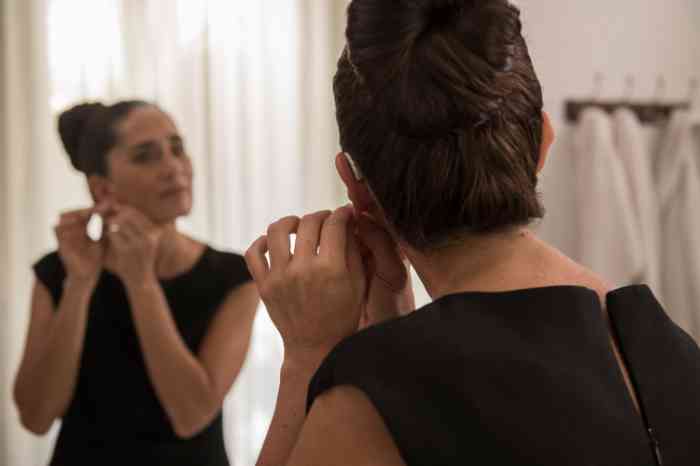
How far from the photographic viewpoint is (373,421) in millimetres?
376

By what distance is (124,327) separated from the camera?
847mm

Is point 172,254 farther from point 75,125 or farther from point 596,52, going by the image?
point 596,52

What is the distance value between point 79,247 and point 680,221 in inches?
47.6

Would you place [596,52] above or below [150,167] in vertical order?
above

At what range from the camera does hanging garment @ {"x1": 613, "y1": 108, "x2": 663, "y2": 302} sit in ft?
4.96

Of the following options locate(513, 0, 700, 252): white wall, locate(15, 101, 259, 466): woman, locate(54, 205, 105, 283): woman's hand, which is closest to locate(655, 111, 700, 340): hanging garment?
locate(513, 0, 700, 252): white wall

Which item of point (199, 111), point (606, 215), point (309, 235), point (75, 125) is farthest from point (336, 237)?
point (606, 215)

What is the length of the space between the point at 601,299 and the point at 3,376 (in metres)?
0.78

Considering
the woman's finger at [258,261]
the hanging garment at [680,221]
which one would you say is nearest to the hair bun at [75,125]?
the woman's finger at [258,261]

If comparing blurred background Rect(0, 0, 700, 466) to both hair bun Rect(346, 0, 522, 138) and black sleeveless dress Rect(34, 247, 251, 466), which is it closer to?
black sleeveless dress Rect(34, 247, 251, 466)

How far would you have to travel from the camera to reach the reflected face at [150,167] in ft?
2.76

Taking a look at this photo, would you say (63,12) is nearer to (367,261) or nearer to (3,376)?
(3,376)

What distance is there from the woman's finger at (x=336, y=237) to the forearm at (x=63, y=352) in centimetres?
45

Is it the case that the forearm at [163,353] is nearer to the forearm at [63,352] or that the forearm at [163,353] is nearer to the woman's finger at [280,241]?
the forearm at [63,352]
